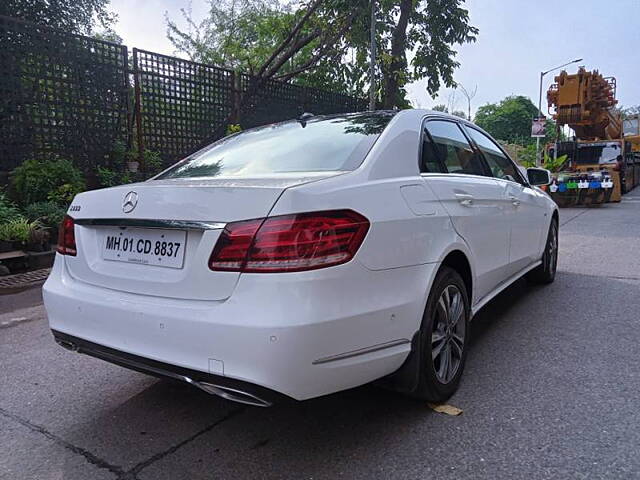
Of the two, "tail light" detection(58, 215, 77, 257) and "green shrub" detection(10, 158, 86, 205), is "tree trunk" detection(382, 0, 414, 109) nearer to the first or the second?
"green shrub" detection(10, 158, 86, 205)

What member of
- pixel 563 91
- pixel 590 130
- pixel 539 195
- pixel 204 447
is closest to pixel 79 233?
pixel 204 447

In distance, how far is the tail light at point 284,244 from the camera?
6.25 feet

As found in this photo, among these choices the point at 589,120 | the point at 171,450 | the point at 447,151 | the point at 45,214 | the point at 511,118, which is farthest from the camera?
the point at 511,118

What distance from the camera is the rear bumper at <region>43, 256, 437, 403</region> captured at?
1.87 meters

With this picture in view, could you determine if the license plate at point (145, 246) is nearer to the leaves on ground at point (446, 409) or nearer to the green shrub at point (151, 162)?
the leaves on ground at point (446, 409)

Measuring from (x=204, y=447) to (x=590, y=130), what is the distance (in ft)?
62.0

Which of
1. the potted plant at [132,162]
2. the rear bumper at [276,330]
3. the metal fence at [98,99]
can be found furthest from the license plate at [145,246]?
the potted plant at [132,162]

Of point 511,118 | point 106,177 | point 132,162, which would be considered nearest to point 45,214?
point 106,177

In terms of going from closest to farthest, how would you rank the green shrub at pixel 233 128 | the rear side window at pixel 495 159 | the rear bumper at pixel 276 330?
the rear bumper at pixel 276 330 < the rear side window at pixel 495 159 < the green shrub at pixel 233 128

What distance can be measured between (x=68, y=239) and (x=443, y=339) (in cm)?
201

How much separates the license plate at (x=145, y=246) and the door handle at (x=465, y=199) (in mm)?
1590

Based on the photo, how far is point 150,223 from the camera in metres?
2.18

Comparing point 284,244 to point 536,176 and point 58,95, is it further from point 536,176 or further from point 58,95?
point 58,95

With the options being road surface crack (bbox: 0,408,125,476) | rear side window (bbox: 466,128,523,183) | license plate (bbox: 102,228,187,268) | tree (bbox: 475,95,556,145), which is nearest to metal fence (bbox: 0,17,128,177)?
road surface crack (bbox: 0,408,125,476)
